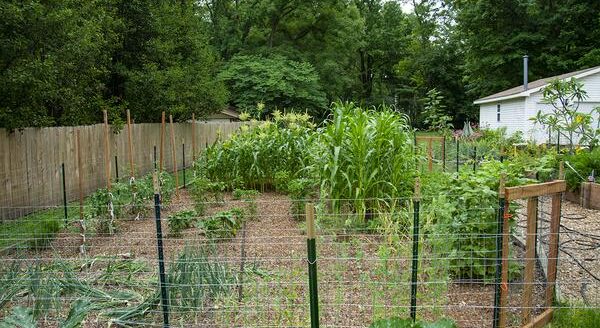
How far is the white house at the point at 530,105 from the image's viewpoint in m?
16.5

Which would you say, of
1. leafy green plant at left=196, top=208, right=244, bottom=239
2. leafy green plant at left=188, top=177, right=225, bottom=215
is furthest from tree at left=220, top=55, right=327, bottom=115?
leafy green plant at left=196, top=208, right=244, bottom=239

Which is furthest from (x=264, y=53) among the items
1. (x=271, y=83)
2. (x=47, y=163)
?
(x=47, y=163)

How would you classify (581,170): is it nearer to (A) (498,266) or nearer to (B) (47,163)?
(A) (498,266)

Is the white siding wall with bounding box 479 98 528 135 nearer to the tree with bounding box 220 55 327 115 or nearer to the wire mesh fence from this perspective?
the tree with bounding box 220 55 327 115

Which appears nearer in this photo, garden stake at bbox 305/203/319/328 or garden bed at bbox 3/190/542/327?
garden stake at bbox 305/203/319/328

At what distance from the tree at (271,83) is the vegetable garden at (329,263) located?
18.5 meters

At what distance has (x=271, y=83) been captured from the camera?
23.8m

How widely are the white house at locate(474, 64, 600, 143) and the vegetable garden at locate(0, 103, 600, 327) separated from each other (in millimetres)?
11320

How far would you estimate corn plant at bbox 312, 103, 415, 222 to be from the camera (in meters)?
5.32

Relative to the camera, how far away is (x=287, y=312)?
10.5 feet

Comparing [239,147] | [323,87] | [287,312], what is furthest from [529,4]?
[287,312]

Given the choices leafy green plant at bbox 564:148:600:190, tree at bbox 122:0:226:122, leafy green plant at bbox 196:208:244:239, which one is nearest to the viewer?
leafy green plant at bbox 196:208:244:239

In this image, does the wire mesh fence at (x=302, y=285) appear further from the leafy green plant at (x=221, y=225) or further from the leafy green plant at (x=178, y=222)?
the leafy green plant at (x=178, y=222)

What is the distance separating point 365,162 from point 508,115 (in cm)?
1614
